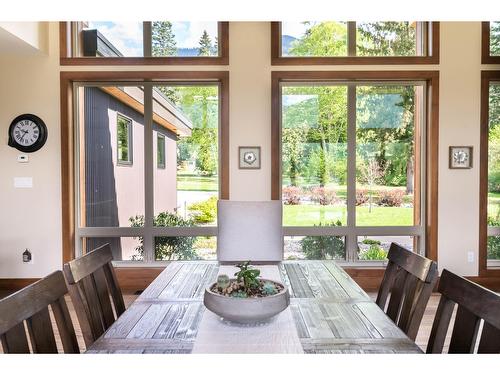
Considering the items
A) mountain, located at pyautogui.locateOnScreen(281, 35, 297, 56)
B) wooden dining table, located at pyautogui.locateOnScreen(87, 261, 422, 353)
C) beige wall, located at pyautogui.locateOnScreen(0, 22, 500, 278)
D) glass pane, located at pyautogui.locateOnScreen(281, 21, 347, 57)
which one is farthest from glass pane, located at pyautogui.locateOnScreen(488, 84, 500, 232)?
wooden dining table, located at pyautogui.locateOnScreen(87, 261, 422, 353)

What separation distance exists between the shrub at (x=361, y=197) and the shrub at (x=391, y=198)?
15 centimetres

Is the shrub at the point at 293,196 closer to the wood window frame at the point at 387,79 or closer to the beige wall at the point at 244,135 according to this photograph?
the wood window frame at the point at 387,79

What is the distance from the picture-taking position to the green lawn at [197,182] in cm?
443

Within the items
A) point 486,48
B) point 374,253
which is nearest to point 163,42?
point 374,253

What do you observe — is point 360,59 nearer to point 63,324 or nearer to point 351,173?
point 351,173

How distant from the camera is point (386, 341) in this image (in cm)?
135

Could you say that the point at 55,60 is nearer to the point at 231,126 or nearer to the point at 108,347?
the point at 231,126

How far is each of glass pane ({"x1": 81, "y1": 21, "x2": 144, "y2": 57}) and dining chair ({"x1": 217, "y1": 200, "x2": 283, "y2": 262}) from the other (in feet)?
7.83

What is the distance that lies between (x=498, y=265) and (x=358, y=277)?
1.59 meters

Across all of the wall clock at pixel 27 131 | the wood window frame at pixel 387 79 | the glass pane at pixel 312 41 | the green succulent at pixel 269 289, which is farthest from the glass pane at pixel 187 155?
the green succulent at pixel 269 289

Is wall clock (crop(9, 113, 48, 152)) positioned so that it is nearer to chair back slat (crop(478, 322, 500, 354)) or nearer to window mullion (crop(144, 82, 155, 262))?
window mullion (crop(144, 82, 155, 262))

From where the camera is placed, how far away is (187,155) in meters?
4.42
